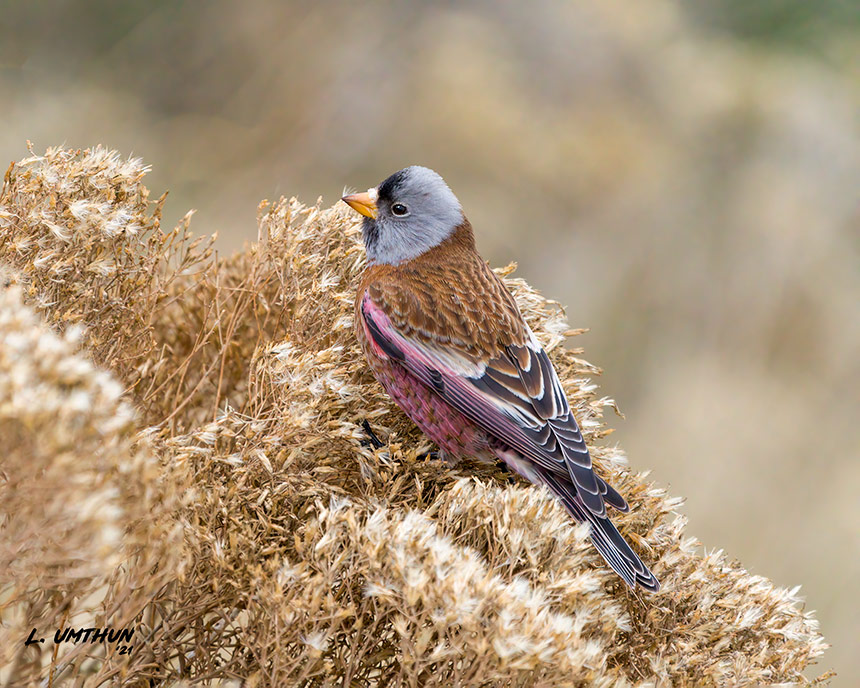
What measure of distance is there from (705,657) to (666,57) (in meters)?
2.96

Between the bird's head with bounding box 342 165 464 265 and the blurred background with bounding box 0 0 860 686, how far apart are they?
5.26 feet

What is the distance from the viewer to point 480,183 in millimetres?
3414

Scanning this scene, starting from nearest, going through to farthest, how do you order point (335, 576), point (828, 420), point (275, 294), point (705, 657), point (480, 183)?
point (335, 576) < point (705, 657) < point (275, 294) < point (828, 420) < point (480, 183)

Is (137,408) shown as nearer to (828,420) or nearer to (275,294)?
(275,294)

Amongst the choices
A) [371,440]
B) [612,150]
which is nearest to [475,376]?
Result: [371,440]

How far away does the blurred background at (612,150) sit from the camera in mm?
3141

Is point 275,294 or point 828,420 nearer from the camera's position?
point 275,294

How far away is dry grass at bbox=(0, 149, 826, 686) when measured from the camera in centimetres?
84

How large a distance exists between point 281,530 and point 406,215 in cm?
78

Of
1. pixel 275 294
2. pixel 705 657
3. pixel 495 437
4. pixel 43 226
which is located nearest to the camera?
pixel 705 657

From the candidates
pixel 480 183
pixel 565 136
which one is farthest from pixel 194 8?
pixel 565 136

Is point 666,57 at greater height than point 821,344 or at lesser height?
greater

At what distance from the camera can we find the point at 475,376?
1.42 m

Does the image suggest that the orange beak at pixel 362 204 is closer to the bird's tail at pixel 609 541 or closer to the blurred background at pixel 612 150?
the bird's tail at pixel 609 541
